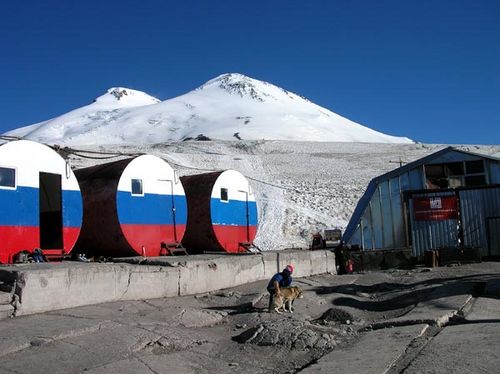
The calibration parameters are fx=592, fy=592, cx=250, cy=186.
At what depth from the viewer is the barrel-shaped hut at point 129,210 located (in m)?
15.2

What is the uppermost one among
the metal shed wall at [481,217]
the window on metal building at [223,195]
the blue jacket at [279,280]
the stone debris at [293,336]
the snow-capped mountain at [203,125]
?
the snow-capped mountain at [203,125]

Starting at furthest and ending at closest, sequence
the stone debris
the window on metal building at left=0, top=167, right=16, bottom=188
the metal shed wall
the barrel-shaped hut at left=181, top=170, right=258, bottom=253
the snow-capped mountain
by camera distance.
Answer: the snow-capped mountain → the metal shed wall → the barrel-shaped hut at left=181, top=170, right=258, bottom=253 → the window on metal building at left=0, top=167, right=16, bottom=188 → the stone debris

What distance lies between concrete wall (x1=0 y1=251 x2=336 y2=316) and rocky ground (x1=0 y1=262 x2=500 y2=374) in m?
0.31

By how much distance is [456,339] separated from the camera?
326 inches

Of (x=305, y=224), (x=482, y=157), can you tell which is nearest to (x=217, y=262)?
(x=482, y=157)

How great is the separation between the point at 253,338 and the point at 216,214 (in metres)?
10.00

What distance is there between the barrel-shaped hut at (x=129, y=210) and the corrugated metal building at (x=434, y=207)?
32.3 ft

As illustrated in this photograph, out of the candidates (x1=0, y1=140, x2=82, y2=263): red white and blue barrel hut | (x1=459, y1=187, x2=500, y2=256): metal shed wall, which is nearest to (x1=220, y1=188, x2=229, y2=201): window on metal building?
(x1=0, y1=140, x2=82, y2=263): red white and blue barrel hut

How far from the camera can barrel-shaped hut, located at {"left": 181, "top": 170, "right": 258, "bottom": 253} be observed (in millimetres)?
18688

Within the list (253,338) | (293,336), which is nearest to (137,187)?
(253,338)

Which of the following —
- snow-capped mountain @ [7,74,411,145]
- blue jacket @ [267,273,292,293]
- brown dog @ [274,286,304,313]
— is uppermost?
snow-capped mountain @ [7,74,411,145]

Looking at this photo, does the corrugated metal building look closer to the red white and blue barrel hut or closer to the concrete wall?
the concrete wall

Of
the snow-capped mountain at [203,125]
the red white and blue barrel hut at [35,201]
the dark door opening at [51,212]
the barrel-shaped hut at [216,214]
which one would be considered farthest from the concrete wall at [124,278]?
the snow-capped mountain at [203,125]

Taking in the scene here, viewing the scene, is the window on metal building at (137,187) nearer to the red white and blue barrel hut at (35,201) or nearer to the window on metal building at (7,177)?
the red white and blue barrel hut at (35,201)
